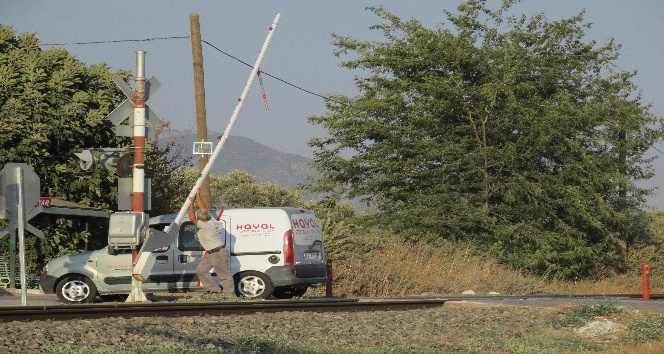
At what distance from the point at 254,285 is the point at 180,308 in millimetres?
5071

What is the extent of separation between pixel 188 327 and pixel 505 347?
4014 mm

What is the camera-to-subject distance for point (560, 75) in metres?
42.9

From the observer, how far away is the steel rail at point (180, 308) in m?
14.9

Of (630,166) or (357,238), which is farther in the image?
(630,166)

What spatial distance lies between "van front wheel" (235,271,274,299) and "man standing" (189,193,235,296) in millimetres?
734

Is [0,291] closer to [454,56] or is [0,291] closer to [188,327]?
[188,327]

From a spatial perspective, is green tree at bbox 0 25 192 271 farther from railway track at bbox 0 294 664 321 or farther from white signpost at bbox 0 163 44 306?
railway track at bbox 0 294 664 321

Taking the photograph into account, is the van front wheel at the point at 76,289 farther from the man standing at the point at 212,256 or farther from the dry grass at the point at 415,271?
the dry grass at the point at 415,271

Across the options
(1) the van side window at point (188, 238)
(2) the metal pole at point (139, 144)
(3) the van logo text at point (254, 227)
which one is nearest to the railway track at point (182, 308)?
(2) the metal pole at point (139, 144)

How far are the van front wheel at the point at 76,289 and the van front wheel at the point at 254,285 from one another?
8.94 feet

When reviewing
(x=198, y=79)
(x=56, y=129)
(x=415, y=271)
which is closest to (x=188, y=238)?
(x=198, y=79)

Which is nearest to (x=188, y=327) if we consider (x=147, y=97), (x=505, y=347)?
(x=505, y=347)

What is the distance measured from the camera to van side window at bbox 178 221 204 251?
2130 centimetres

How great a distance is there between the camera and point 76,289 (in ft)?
68.4
